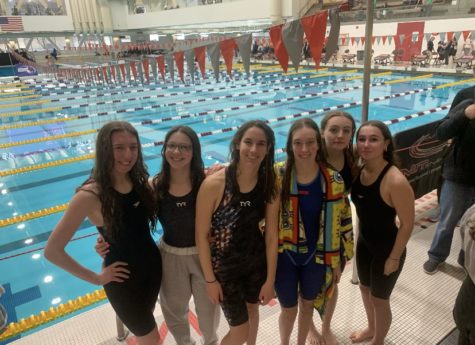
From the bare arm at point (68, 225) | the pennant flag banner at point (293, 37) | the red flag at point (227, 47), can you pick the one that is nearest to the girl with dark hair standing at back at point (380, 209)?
the bare arm at point (68, 225)

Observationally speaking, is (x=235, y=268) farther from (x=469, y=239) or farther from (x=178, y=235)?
(x=469, y=239)

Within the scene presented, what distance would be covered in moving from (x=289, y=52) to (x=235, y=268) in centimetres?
239

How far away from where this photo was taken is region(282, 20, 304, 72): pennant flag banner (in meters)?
3.22

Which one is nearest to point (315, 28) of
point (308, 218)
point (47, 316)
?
point (308, 218)

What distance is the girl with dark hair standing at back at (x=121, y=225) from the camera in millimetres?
1557

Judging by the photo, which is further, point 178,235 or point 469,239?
point 178,235

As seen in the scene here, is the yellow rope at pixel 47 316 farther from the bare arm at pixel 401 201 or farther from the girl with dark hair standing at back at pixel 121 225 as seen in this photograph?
the bare arm at pixel 401 201

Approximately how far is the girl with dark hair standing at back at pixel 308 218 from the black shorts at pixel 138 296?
64 centimetres

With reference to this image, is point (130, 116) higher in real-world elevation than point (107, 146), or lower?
lower

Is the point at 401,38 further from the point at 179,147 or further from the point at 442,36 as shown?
the point at 179,147

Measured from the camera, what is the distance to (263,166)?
67.5 inches

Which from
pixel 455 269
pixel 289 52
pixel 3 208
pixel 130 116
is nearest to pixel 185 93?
pixel 130 116

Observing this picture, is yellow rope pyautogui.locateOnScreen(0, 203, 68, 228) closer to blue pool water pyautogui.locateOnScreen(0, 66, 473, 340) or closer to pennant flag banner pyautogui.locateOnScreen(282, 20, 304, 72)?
blue pool water pyautogui.locateOnScreen(0, 66, 473, 340)

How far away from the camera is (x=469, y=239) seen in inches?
48.9
